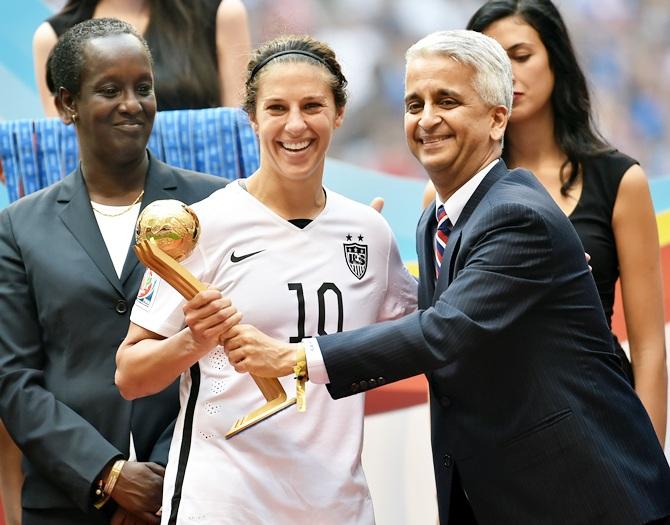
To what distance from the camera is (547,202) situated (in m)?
2.50

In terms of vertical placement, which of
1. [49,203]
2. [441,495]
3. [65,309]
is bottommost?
[441,495]

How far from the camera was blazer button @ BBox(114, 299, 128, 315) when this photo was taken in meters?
2.85

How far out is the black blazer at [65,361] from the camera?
2.80m

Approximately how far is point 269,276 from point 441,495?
566mm

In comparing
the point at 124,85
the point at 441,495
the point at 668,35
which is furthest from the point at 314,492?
the point at 668,35

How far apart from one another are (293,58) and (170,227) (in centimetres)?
55

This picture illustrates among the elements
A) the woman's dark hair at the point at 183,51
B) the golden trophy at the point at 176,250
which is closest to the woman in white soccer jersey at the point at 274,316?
the golden trophy at the point at 176,250

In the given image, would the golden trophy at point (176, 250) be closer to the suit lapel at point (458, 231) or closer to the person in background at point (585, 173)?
the suit lapel at point (458, 231)

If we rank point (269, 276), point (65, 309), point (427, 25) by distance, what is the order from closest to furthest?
point (269, 276) → point (65, 309) → point (427, 25)

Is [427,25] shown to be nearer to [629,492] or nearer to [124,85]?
[124,85]

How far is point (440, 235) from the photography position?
2654 millimetres

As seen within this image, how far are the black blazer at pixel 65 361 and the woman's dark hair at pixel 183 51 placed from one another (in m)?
0.90

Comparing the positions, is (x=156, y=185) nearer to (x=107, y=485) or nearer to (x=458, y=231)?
(x=107, y=485)

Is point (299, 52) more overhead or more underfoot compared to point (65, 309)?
more overhead
